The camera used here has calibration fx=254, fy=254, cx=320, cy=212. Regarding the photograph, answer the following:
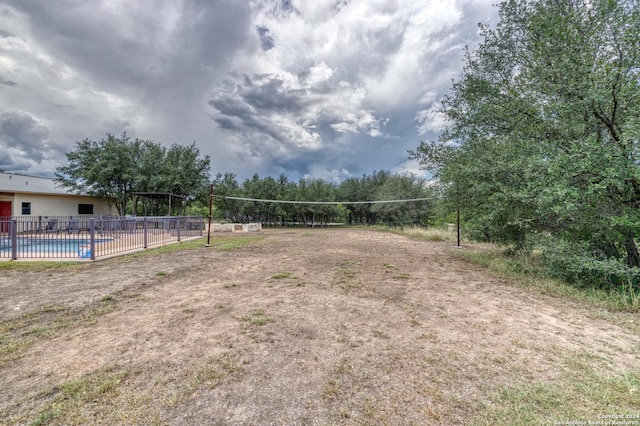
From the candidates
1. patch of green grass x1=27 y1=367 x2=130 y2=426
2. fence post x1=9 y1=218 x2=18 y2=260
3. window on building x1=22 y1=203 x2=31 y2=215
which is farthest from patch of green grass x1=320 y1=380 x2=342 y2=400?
window on building x1=22 y1=203 x2=31 y2=215

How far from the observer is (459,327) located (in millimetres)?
3230

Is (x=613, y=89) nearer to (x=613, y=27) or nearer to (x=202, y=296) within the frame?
(x=613, y=27)

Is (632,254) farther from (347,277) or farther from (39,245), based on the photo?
(39,245)

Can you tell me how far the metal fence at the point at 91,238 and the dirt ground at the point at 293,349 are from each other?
329 cm

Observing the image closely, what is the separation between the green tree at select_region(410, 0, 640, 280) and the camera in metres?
4.46

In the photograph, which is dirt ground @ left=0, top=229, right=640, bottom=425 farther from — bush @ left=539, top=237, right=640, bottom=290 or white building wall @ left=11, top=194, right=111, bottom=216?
white building wall @ left=11, top=194, right=111, bottom=216

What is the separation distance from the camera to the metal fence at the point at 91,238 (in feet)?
25.1

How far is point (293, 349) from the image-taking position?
104 inches

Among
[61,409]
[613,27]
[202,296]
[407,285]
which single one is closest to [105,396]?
[61,409]

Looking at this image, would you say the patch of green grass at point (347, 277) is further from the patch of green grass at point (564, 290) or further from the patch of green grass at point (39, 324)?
the patch of green grass at point (39, 324)

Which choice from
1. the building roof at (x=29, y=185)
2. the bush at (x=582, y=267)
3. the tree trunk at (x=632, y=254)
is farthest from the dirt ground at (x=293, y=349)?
the building roof at (x=29, y=185)

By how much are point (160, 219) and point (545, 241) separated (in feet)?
46.4

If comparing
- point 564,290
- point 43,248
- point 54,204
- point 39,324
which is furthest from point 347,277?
point 54,204

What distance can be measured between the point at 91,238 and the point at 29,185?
18.4m
